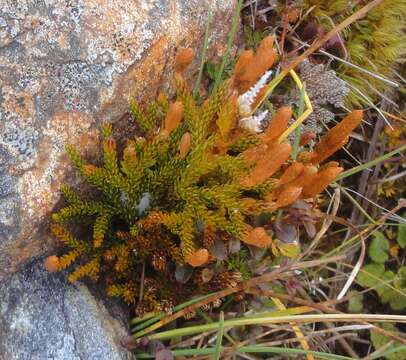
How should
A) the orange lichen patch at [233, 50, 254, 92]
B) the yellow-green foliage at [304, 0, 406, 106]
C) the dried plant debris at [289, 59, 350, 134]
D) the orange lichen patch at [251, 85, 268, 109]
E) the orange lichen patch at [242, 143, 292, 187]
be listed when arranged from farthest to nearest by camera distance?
the yellow-green foliage at [304, 0, 406, 106]
the dried plant debris at [289, 59, 350, 134]
the orange lichen patch at [251, 85, 268, 109]
the orange lichen patch at [233, 50, 254, 92]
the orange lichen patch at [242, 143, 292, 187]

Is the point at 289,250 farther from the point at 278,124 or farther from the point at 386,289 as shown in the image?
the point at 386,289

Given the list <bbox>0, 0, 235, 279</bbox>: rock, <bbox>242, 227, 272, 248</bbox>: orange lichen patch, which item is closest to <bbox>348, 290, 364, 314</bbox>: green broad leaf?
<bbox>242, 227, 272, 248</bbox>: orange lichen patch

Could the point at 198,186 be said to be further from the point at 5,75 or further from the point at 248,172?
the point at 5,75

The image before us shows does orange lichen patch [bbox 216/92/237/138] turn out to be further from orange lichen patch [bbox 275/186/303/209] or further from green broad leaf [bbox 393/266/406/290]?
green broad leaf [bbox 393/266/406/290]

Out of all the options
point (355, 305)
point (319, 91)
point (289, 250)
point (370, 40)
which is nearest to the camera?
point (289, 250)

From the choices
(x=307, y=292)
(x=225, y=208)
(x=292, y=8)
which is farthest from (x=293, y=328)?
(x=292, y=8)

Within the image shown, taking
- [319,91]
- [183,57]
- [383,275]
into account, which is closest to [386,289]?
[383,275]
